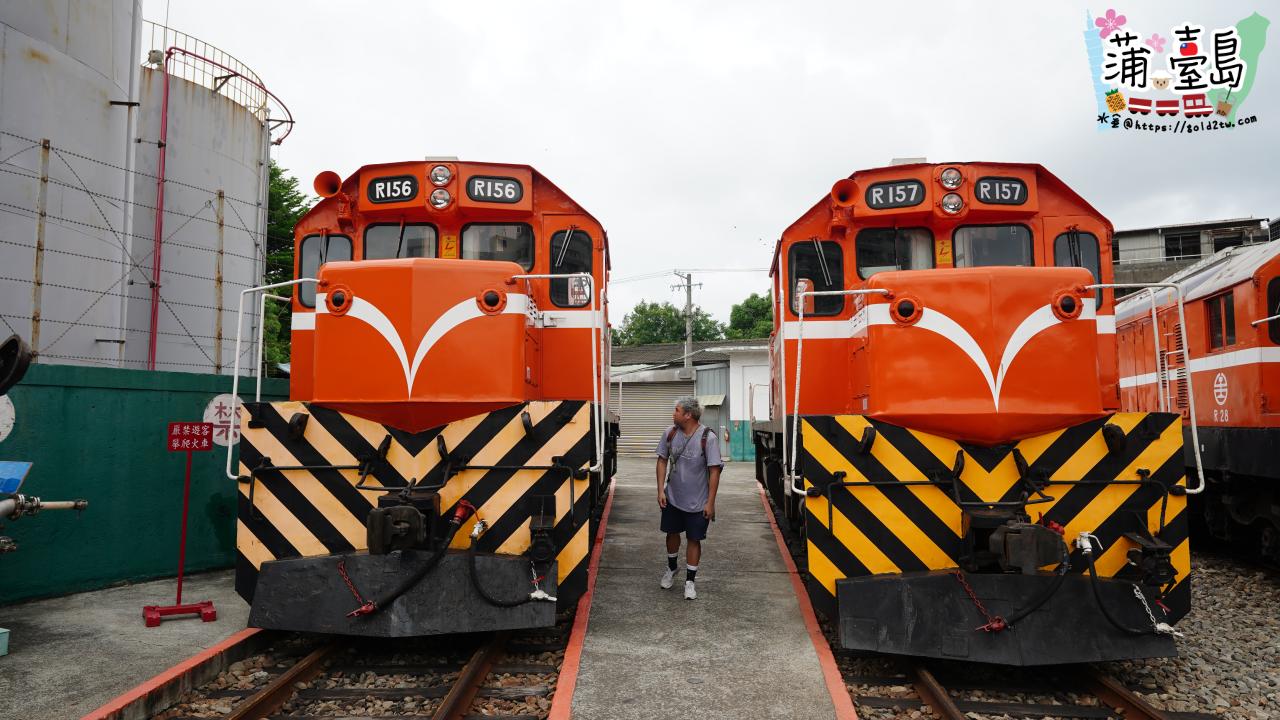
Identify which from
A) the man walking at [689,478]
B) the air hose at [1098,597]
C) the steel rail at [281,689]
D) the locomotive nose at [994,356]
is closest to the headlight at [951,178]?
the locomotive nose at [994,356]

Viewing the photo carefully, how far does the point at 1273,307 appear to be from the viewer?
6.49 metres

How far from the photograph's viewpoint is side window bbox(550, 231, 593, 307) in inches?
248

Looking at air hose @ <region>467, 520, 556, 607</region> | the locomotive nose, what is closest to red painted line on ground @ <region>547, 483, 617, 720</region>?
air hose @ <region>467, 520, 556, 607</region>

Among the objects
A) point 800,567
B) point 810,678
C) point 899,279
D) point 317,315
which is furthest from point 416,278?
point 800,567

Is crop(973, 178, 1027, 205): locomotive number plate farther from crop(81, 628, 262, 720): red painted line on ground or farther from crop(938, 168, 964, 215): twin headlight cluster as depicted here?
crop(81, 628, 262, 720): red painted line on ground

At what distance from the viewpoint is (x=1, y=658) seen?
4422 mm

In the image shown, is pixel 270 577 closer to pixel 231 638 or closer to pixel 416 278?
pixel 231 638

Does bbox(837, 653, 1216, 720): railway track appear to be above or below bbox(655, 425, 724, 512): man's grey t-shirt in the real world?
below

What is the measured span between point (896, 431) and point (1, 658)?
5335mm

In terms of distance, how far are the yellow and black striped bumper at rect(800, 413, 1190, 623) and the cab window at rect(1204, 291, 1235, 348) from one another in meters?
3.63

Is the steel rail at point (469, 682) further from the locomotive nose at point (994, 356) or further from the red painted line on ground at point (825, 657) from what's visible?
the locomotive nose at point (994, 356)

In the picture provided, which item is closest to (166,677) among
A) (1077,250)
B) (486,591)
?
(486,591)

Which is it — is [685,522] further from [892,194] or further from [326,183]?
[326,183]

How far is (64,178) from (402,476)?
5163 millimetres
